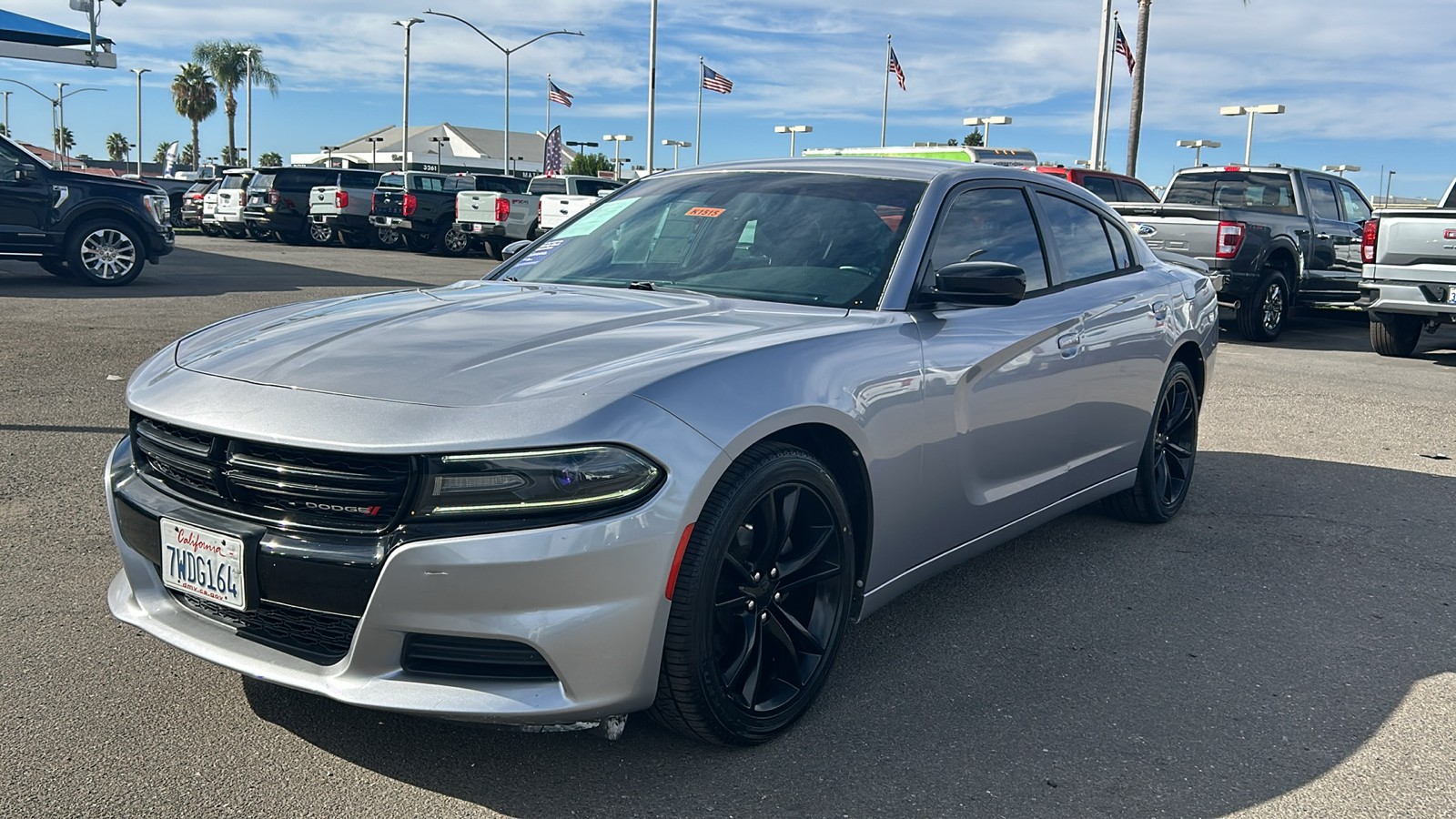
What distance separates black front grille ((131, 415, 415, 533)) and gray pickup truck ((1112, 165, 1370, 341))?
1059cm

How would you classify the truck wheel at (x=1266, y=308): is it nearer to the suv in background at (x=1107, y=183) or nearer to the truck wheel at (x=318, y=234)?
the suv in background at (x=1107, y=183)

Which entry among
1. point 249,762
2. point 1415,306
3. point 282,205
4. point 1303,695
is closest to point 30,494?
point 249,762

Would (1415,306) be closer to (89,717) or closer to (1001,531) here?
(1001,531)

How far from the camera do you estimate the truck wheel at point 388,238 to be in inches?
1075

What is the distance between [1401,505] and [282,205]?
26.4m

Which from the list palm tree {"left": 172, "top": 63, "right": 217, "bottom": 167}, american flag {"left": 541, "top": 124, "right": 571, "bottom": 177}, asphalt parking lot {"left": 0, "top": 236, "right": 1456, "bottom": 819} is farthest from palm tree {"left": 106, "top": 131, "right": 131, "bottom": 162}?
asphalt parking lot {"left": 0, "top": 236, "right": 1456, "bottom": 819}

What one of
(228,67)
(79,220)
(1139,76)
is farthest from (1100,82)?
(228,67)

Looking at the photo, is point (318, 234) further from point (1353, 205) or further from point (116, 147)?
point (116, 147)

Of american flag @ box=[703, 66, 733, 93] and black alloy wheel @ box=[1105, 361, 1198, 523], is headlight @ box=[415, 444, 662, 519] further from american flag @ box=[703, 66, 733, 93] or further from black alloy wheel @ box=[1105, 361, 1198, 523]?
american flag @ box=[703, 66, 733, 93]

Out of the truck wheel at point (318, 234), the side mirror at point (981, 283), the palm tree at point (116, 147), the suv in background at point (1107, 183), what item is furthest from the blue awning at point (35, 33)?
the palm tree at point (116, 147)

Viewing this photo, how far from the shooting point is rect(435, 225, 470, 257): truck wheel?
86.3ft

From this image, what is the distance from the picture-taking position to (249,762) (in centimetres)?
296

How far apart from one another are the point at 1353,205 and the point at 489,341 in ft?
50.8

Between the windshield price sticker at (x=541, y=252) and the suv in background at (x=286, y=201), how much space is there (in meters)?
25.1
